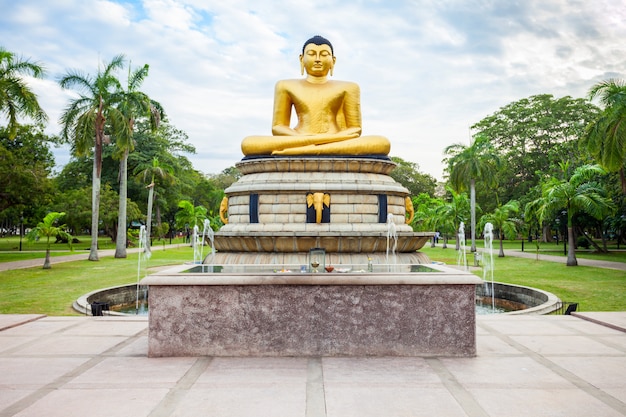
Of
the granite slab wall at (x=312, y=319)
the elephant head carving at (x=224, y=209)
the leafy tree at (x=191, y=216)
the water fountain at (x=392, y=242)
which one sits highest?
the leafy tree at (x=191, y=216)

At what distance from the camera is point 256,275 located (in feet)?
20.7

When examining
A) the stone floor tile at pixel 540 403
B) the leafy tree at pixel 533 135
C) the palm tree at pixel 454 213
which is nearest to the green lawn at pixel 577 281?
the stone floor tile at pixel 540 403

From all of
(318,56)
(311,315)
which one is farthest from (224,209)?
(311,315)

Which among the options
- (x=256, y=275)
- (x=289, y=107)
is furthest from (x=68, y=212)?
(x=256, y=275)

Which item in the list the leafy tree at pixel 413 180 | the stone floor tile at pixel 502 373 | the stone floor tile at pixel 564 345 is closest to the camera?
the stone floor tile at pixel 502 373

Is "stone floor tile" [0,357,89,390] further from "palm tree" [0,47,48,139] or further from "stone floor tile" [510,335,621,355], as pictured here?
"palm tree" [0,47,48,139]

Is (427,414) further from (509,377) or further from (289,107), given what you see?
(289,107)

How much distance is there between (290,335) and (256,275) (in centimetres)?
87

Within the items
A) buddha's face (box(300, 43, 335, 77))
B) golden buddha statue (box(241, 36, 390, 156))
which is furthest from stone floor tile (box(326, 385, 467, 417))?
buddha's face (box(300, 43, 335, 77))

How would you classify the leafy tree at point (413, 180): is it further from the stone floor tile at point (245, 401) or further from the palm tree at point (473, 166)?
the stone floor tile at point (245, 401)

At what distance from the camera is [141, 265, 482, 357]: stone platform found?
20.5ft

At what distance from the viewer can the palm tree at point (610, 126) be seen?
17.4m

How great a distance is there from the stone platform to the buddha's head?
30.0ft

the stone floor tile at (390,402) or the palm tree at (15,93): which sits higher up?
the palm tree at (15,93)
